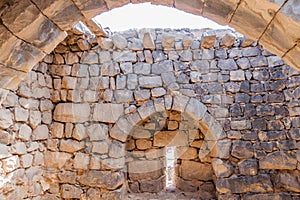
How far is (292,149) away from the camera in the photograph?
9.83ft

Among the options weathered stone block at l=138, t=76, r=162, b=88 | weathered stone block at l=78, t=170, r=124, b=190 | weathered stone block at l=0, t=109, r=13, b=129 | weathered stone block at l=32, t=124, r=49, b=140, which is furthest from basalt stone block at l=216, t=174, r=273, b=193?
weathered stone block at l=0, t=109, r=13, b=129

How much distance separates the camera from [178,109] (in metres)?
3.22

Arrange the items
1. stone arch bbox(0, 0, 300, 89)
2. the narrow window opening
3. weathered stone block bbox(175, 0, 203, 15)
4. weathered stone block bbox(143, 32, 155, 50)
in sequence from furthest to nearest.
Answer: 1. the narrow window opening
2. weathered stone block bbox(143, 32, 155, 50)
3. weathered stone block bbox(175, 0, 203, 15)
4. stone arch bbox(0, 0, 300, 89)

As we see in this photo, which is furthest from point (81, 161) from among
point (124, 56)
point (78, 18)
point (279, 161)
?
point (279, 161)

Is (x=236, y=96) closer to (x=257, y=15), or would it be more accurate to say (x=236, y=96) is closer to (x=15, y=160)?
(x=257, y=15)

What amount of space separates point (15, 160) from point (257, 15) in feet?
8.62

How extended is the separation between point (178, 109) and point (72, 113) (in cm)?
148

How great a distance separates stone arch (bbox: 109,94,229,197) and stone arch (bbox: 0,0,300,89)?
6.01ft

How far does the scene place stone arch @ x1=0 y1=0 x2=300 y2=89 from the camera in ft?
3.58

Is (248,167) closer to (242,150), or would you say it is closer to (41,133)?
(242,150)

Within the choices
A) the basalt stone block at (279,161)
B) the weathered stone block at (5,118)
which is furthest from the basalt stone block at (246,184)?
the weathered stone block at (5,118)

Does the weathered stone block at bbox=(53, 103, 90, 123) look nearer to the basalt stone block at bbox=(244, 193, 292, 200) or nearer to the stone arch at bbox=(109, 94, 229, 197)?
the stone arch at bbox=(109, 94, 229, 197)

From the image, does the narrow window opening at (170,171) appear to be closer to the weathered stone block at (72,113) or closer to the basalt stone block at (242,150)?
the basalt stone block at (242,150)

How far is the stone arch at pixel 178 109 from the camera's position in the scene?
3.17 m
